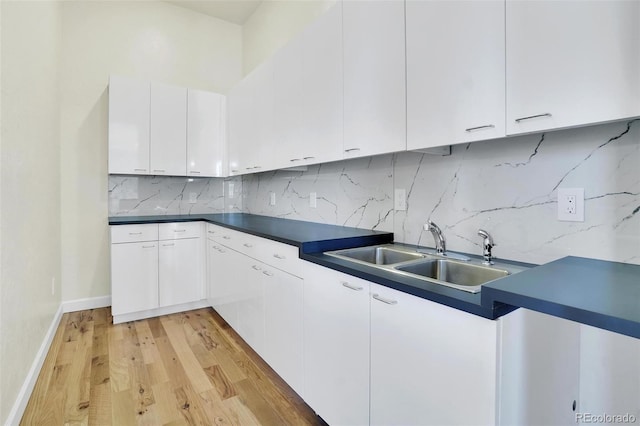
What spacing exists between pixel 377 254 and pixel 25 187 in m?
2.08

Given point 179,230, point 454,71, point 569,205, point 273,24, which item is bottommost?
point 179,230

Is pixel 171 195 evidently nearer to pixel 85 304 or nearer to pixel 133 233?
pixel 133 233

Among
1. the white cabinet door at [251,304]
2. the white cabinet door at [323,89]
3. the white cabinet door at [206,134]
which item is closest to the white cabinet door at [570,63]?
the white cabinet door at [323,89]

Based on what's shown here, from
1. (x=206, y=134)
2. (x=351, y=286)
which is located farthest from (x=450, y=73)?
(x=206, y=134)

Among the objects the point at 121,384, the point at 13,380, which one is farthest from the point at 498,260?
the point at 13,380

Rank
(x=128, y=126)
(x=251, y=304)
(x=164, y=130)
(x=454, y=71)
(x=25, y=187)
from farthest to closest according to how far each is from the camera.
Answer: (x=164, y=130) → (x=128, y=126) → (x=251, y=304) → (x=25, y=187) → (x=454, y=71)

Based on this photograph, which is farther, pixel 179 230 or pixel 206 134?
pixel 206 134

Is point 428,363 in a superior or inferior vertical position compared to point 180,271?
superior

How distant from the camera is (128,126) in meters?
3.21

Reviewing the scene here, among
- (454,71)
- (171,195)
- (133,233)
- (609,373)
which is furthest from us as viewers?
(171,195)

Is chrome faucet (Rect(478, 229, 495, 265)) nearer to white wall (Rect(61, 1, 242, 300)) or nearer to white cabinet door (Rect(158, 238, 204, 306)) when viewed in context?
white cabinet door (Rect(158, 238, 204, 306))

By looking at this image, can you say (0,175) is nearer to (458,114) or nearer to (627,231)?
(458,114)

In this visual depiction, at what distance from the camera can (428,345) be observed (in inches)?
43.2

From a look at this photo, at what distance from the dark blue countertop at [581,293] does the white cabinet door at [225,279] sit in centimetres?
187
